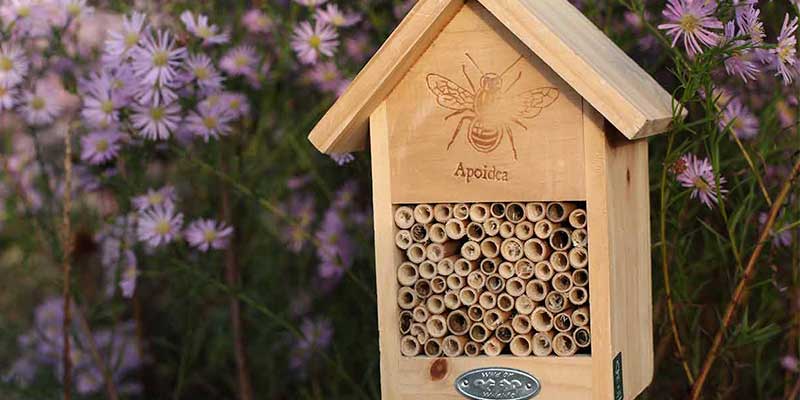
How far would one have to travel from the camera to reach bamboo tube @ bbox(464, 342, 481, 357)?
67.4 inches

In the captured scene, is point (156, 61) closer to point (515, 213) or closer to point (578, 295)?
point (515, 213)

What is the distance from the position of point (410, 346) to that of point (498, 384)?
14 cm

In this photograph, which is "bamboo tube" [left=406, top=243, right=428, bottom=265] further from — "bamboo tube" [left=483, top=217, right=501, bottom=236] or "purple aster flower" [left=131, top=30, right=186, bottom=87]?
"purple aster flower" [left=131, top=30, right=186, bottom=87]

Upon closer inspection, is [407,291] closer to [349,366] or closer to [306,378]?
[349,366]

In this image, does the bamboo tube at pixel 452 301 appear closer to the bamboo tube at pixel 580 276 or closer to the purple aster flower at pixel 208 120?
the bamboo tube at pixel 580 276

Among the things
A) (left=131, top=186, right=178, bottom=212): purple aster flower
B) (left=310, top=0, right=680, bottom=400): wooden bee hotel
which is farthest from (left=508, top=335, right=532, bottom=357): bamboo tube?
(left=131, top=186, right=178, bottom=212): purple aster flower

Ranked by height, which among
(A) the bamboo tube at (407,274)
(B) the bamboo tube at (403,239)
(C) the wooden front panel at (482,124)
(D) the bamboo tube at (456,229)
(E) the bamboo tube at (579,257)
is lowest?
(A) the bamboo tube at (407,274)

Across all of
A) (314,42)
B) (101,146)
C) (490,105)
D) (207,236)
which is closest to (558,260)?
(490,105)

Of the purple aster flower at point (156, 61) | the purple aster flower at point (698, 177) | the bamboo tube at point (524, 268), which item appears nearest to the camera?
the bamboo tube at point (524, 268)

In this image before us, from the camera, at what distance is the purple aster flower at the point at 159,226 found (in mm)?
2412

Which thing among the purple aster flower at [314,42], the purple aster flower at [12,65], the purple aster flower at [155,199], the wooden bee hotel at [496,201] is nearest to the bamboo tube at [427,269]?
the wooden bee hotel at [496,201]

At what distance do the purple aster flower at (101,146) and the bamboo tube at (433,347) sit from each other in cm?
98

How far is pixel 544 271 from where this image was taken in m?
1.67

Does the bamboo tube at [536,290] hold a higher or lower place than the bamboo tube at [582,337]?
higher
